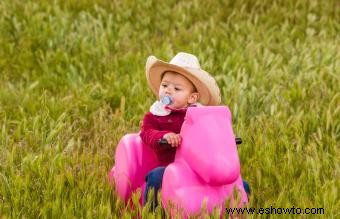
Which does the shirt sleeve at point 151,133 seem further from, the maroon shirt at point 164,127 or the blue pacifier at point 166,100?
the blue pacifier at point 166,100

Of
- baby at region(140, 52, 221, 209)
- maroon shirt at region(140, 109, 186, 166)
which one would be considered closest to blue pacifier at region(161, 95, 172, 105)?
baby at region(140, 52, 221, 209)

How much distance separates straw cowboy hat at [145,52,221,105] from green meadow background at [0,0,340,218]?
2.20 feet

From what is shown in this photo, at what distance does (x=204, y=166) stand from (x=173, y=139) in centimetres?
28

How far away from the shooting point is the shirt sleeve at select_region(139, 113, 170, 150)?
3.72 meters

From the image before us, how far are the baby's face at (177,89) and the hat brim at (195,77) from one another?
0.03m

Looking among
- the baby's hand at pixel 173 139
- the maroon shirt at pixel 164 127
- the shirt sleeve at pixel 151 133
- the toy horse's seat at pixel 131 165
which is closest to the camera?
the baby's hand at pixel 173 139

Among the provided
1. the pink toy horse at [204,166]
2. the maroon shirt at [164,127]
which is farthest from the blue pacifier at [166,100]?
the pink toy horse at [204,166]

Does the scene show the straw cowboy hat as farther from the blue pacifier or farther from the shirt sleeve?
the shirt sleeve

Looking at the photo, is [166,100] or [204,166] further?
[166,100]

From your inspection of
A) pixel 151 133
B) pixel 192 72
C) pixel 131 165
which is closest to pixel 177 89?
pixel 192 72

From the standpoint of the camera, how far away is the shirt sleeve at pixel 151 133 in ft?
12.2

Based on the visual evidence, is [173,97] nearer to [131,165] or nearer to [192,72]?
[192,72]

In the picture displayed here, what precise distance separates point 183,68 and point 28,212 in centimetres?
118

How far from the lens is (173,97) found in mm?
3805
